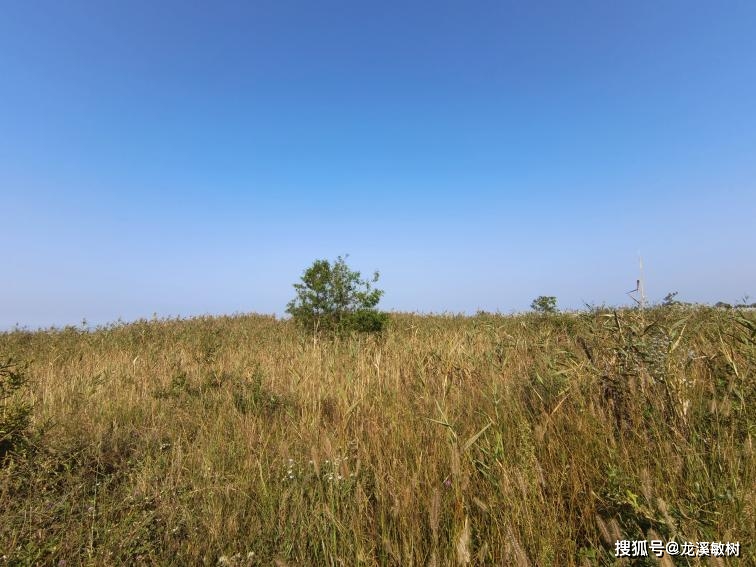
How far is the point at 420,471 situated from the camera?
2338 millimetres

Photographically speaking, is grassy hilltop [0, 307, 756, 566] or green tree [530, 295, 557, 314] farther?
green tree [530, 295, 557, 314]

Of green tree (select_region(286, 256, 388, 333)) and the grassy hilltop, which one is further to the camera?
green tree (select_region(286, 256, 388, 333))

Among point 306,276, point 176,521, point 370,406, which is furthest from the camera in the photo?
point 306,276

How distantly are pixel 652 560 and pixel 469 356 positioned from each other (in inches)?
124

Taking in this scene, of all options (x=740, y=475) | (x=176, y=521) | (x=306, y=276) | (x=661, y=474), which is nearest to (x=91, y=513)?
(x=176, y=521)

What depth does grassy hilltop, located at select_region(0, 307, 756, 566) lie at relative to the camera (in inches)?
71.1

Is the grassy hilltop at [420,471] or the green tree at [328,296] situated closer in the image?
the grassy hilltop at [420,471]

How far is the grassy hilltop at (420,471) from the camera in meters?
1.81

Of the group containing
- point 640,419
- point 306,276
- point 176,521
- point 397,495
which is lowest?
point 176,521

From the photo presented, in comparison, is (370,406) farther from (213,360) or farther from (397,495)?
(213,360)

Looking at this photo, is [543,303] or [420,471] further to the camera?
[543,303]

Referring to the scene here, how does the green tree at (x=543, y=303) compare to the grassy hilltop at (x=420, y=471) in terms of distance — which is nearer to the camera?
the grassy hilltop at (x=420, y=471)

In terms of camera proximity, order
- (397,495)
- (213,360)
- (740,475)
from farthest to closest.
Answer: (213,360) < (397,495) < (740,475)

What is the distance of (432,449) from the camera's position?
261 cm
